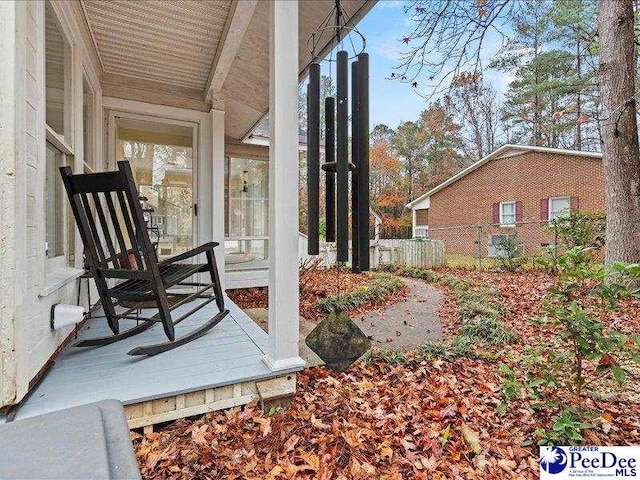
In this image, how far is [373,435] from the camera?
5.67ft

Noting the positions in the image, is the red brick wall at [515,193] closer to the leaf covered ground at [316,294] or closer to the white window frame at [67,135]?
the leaf covered ground at [316,294]

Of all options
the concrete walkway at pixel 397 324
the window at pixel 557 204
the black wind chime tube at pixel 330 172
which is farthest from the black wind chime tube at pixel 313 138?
the window at pixel 557 204

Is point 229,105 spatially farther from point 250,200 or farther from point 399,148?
point 399,148

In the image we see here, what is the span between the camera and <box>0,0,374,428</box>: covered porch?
1503mm

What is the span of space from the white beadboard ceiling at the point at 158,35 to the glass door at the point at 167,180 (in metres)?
0.69

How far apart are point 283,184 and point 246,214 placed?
3.67 metres

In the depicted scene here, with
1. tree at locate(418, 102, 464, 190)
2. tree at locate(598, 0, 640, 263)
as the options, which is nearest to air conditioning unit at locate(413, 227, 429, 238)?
tree at locate(418, 102, 464, 190)

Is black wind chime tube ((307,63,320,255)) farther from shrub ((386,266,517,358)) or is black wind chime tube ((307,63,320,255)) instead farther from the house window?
shrub ((386,266,517,358))

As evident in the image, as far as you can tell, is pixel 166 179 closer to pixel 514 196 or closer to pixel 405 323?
pixel 405 323

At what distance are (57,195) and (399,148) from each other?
2021 centimetres

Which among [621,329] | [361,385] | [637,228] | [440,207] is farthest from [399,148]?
[361,385]

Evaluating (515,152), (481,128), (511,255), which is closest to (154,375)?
(511,255)

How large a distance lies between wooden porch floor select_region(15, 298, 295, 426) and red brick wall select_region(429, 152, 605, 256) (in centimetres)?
890

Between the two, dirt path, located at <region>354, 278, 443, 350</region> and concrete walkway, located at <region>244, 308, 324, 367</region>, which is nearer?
concrete walkway, located at <region>244, 308, 324, 367</region>
